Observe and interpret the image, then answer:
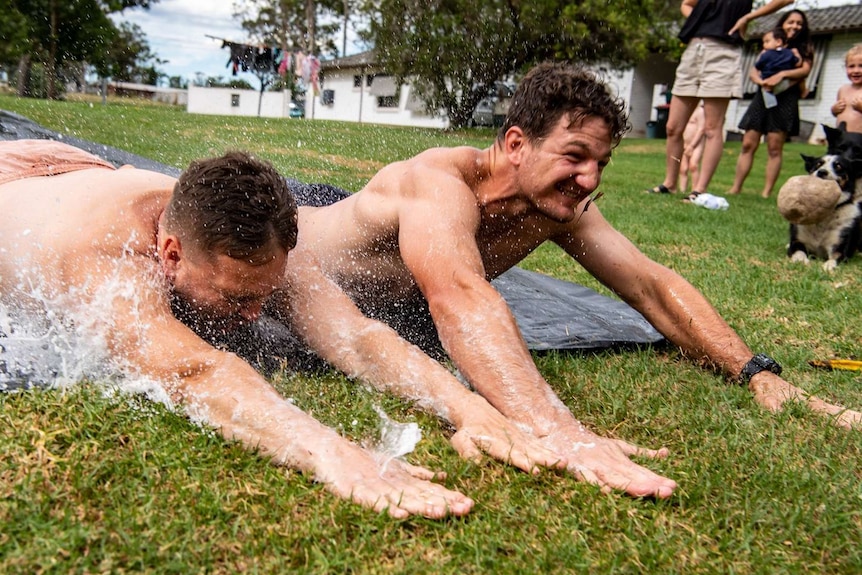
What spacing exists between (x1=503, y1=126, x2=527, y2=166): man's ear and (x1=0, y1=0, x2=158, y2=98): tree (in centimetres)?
695

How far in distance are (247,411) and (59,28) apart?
42.0 ft

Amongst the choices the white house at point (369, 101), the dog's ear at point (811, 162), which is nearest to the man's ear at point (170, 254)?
the dog's ear at point (811, 162)

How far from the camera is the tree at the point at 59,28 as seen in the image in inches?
450

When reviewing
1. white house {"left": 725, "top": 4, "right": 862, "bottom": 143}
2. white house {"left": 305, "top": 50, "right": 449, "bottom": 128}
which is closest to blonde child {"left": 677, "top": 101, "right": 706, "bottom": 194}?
white house {"left": 305, "top": 50, "right": 449, "bottom": 128}

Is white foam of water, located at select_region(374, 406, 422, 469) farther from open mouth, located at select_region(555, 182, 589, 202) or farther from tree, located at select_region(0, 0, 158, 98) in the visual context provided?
tree, located at select_region(0, 0, 158, 98)

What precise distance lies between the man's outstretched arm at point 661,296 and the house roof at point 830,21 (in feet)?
80.5

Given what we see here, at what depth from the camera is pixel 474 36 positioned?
13.5 m

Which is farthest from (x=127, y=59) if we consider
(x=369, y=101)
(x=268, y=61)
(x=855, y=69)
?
(x=855, y=69)

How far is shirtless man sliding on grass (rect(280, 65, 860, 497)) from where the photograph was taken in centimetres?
237

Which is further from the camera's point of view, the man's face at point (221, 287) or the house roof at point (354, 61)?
the house roof at point (354, 61)

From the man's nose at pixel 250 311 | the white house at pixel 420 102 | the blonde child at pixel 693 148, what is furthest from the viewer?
the white house at pixel 420 102

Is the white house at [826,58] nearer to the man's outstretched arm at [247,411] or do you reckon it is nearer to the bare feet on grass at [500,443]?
the bare feet on grass at [500,443]

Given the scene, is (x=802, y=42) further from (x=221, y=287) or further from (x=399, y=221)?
(x=221, y=287)

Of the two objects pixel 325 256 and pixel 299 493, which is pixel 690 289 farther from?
pixel 299 493
